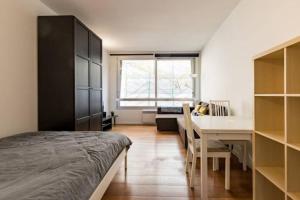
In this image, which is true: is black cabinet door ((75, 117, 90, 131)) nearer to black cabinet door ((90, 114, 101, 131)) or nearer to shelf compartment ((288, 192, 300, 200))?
black cabinet door ((90, 114, 101, 131))

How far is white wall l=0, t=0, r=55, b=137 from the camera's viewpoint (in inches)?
109

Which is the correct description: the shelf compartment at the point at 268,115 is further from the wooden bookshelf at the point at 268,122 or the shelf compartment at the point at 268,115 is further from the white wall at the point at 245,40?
the white wall at the point at 245,40

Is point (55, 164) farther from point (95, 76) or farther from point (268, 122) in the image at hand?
point (95, 76)


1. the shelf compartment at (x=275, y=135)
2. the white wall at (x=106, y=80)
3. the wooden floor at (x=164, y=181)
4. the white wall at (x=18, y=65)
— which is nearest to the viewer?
the shelf compartment at (x=275, y=135)

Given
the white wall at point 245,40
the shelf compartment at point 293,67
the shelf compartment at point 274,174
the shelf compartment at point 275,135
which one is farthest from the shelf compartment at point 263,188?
the white wall at point 245,40

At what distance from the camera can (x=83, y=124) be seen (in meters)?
3.76

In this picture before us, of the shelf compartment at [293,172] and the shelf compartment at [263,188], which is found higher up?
the shelf compartment at [293,172]

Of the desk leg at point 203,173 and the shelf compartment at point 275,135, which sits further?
the desk leg at point 203,173

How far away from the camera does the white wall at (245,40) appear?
8.06ft

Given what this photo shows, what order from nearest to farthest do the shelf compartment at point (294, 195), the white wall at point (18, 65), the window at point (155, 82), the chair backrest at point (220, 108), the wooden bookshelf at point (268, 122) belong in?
the shelf compartment at point (294, 195) < the wooden bookshelf at point (268, 122) < the white wall at point (18, 65) < the chair backrest at point (220, 108) < the window at point (155, 82)

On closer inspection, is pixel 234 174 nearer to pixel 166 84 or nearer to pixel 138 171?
pixel 138 171

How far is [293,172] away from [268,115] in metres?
0.57

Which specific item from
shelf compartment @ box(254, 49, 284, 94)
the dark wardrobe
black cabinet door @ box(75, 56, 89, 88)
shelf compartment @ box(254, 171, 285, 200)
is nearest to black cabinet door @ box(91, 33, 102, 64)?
black cabinet door @ box(75, 56, 89, 88)

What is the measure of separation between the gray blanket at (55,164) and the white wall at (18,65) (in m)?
0.46
